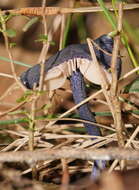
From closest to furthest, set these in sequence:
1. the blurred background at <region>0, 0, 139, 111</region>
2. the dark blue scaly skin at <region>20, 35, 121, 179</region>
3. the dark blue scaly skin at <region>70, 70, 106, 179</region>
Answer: the dark blue scaly skin at <region>20, 35, 121, 179</region>
the dark blue scaly skin at <region>70, 70, 106, 179</region>
the blurred background at <region>0, 0, 139, 111</region>

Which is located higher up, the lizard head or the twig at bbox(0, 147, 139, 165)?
the lizard head

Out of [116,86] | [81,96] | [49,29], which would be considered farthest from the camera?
[49,29]

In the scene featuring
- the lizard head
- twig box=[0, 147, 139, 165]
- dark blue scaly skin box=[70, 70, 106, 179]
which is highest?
the lizard head

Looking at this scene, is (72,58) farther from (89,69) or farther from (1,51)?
(1,51)

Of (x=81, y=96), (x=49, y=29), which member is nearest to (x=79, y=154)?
(x=81, y=96)

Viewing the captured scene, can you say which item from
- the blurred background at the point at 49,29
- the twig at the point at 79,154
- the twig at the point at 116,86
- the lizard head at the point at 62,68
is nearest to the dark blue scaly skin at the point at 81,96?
the lizard head at the point at 62,68

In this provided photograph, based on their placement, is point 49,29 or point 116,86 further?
point 49,29

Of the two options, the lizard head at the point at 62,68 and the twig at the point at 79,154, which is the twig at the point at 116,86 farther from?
the twig at the point at 79,154

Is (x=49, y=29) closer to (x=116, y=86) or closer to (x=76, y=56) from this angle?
(x=76, y=56)

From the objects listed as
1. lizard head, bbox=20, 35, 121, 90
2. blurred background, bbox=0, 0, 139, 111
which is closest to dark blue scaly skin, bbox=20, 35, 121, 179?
lizard head, bbox=20, 35, 121, 90

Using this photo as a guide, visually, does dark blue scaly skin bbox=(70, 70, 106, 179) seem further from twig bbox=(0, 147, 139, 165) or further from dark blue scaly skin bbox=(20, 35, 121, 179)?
twig bbox=(0, 147, 139, 165)

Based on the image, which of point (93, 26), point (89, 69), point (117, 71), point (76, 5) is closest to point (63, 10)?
point (89, 69)
